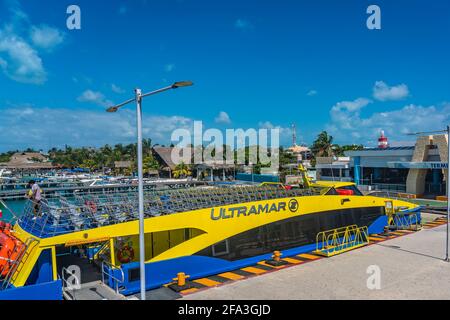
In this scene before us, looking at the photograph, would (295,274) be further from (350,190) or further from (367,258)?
(350,190)

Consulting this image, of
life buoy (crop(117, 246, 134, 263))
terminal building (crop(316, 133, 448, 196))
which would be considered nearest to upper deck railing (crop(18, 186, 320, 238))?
life buoy (crop(117, 246, 134, 263))

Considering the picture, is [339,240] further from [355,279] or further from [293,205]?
[355,279]

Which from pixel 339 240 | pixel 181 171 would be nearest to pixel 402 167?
pixel 339 240

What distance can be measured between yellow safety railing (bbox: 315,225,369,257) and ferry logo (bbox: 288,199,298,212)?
2078mm

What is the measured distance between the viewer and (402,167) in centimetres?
3969

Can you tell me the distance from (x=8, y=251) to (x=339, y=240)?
50.4ft

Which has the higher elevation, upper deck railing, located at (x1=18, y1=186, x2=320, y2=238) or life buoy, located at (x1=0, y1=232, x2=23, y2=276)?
upper deck railing, located at (x1=18, y1=186, x2=320, y2=238)

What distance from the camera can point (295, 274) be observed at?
48.3 feet

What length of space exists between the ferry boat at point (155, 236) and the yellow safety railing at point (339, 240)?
0.39 meters

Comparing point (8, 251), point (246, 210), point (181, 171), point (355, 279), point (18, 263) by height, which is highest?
point (181, 171)

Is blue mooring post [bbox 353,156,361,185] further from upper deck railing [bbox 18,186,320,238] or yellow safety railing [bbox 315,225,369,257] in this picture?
upper deck railing [bbox 18,186,320,238]

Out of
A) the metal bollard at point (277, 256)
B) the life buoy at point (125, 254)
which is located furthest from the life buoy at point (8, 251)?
the metal bollard at point (277, 256)

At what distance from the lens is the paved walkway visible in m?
12.4
